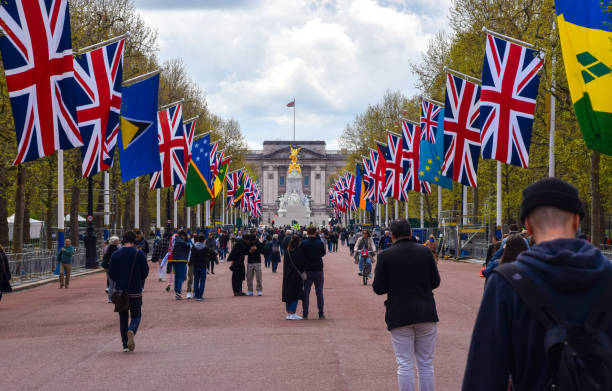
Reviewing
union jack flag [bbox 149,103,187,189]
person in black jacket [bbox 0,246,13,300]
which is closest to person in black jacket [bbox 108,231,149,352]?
person in black jacket [bbox 0,246,13,300]

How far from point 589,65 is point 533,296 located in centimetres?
1316

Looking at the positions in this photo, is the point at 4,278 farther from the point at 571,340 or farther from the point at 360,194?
the point at 360,194

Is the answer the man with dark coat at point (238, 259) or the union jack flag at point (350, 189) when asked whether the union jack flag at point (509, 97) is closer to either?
the man with dark coat at point (238, 259)

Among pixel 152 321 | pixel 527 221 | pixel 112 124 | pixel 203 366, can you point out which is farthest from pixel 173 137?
pixel 527 221

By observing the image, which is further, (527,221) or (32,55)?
(32,55)

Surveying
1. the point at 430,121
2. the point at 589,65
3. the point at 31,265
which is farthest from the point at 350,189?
the point at 589,65

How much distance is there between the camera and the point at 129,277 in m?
12.2

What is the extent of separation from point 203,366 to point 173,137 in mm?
25472

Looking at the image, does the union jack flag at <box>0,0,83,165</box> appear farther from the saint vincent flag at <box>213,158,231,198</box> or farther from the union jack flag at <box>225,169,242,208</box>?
the union jack flag at <box>225,169,242,208</box>

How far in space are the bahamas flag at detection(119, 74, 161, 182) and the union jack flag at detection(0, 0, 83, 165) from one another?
23.3ft

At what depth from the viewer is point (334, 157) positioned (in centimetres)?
18850

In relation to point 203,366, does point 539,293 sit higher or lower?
higher

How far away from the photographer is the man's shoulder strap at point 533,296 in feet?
9.90

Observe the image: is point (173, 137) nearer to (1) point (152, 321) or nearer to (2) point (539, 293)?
(1) point (152, 321)
